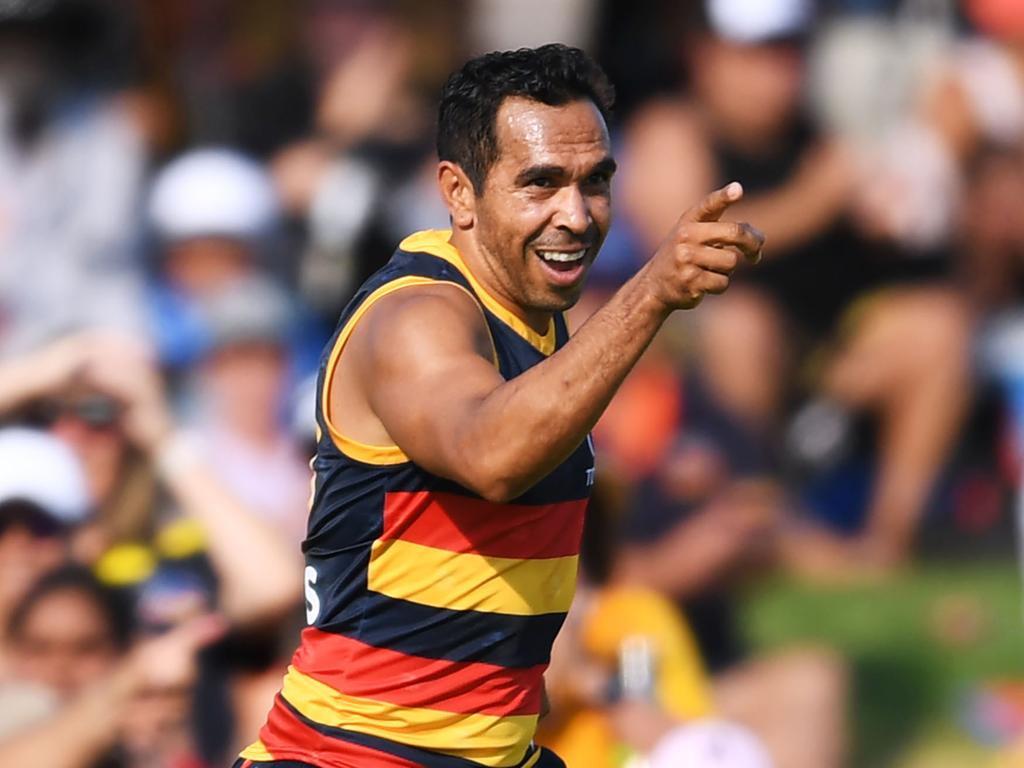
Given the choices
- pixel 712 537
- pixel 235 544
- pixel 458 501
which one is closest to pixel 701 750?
pixel 712 537

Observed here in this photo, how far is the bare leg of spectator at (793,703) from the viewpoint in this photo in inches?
276

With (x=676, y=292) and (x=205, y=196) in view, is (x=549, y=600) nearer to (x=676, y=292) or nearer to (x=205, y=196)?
(x=676, y=292)

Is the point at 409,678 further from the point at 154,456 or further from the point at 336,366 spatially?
the point at 154,456

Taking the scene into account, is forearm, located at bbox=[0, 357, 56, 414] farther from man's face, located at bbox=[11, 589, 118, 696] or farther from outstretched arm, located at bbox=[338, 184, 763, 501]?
outstretched arm, located at bbox=[338, 184, 763, 501]

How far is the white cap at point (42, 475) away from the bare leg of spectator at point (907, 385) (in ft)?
10.7

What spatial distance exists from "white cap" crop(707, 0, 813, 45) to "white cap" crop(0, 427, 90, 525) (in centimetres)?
326

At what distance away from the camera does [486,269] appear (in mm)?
3504

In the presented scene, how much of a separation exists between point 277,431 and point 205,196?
1.03m

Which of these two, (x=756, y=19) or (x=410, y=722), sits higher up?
(x=756, y=19)

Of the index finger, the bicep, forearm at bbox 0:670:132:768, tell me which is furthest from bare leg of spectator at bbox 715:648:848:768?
the index finger

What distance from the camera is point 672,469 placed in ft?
23.8

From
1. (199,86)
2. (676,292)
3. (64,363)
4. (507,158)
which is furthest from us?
(199,86)

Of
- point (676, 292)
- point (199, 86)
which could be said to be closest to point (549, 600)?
point (676, 292)

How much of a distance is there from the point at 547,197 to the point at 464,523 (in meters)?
0.65
